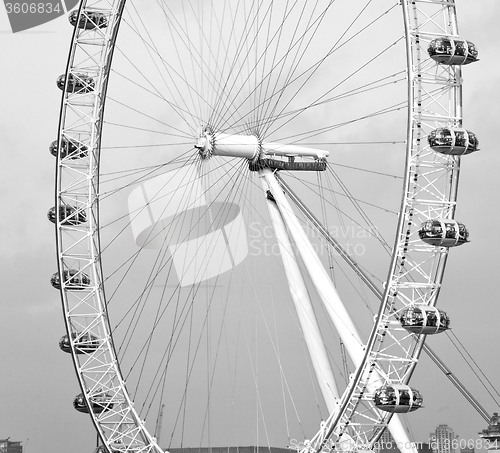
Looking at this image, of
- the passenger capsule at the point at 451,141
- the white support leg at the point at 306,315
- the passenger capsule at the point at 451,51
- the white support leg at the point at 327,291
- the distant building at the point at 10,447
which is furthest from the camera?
the distant building at the point at 10,447

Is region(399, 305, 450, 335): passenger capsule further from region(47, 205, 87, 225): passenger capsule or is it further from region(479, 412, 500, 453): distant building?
region(47, 205, 87, 225): passenger capsule

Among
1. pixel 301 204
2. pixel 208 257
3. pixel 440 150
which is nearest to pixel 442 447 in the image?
pixel 208 257

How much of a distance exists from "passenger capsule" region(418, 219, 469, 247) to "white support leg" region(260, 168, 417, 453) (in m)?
3.74

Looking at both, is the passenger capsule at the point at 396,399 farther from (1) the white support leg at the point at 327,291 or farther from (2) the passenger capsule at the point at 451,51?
(2) the passenger capsule at the point at 451,51

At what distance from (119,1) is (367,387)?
1584 centimetres

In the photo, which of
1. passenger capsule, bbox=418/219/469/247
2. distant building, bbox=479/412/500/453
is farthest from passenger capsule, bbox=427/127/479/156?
distant building, bbox=479/412/500/453

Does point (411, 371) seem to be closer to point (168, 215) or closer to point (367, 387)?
point (367, 387)

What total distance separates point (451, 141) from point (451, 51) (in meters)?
2.22

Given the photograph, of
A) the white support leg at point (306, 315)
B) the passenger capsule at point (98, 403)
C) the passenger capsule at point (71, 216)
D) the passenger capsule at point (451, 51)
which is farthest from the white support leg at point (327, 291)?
the passenger capsule at point (98, 403)

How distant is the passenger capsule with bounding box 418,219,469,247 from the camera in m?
24.0

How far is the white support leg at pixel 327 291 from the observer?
86.1 ft

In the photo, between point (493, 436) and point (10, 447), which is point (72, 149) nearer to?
point (493, 436)

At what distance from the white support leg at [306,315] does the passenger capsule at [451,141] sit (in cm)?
629

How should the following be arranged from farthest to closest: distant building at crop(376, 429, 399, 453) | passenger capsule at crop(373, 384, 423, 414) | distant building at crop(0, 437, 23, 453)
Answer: distant building at crop(0, 437, 23, 453), distant building at crop(376, 429, 399, 453), passenger capsule at crop(373, 384, 423, 414)
